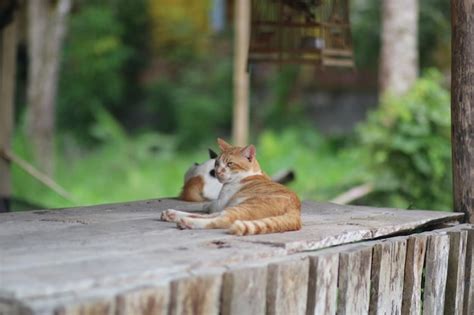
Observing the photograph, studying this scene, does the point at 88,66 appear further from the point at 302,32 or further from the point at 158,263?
the point at 158,263

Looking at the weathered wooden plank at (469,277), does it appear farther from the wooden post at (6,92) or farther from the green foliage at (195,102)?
the green foliage at (195,102)

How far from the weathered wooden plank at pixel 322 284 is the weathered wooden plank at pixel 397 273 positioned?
0.51 metres

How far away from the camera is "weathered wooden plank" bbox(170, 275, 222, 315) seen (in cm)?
320

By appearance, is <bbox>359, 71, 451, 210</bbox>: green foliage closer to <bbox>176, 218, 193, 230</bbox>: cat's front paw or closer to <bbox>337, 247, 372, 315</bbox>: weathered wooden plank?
<bbox>337, 247, 372, 315</bbox>: weathered wooden plank

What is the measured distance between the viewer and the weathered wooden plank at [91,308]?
277 centimetres

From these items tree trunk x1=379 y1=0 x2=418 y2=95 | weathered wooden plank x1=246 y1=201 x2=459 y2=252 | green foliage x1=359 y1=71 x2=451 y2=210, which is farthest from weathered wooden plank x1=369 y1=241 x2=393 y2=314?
tree trunk x1=379 y1=0 x2=418 y2=95

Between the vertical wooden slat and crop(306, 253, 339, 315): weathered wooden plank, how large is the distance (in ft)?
2.25

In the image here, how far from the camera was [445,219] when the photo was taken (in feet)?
17.1

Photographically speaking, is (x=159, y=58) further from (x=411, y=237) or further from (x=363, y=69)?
(x=411, y=237)

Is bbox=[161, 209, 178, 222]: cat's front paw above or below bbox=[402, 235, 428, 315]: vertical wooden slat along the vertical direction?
above

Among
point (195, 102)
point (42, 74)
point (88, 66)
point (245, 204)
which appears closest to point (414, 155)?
point (245, 204)

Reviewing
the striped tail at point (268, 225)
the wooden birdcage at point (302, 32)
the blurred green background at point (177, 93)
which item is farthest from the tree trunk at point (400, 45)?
the striped tail at point (268, 225)

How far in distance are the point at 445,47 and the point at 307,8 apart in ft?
32.5

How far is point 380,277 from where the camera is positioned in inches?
169
